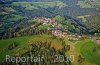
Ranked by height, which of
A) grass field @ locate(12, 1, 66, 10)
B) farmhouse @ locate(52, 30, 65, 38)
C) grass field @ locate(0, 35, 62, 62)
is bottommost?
grass field @ locate(12, 1, 66, 10)

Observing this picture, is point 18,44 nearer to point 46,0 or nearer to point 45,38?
point 45,38

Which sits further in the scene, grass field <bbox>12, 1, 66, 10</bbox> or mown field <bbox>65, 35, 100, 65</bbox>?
grass field <bbox>12, 1, 66, 10</bbox>

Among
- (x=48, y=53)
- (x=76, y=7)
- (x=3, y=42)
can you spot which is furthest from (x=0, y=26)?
(x=76, y=7)

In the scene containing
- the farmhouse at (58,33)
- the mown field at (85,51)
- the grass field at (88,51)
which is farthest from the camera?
the farmhouse at (58,33)

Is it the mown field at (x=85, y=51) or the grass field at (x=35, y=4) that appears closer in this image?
the mown field at (x=85, y=51)

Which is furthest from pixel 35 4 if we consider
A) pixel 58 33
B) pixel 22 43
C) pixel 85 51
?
pixel 85 51

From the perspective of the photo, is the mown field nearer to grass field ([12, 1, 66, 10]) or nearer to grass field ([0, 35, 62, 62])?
grass field ([0, 35, 62, 62])

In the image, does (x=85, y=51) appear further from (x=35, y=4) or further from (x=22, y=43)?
(x=35, y=4)

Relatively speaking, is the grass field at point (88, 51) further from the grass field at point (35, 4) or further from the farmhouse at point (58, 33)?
the grass field at point (35, 4)

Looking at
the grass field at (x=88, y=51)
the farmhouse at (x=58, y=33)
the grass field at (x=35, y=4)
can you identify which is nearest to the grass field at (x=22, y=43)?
the farmhouse at (x=58, y=33)

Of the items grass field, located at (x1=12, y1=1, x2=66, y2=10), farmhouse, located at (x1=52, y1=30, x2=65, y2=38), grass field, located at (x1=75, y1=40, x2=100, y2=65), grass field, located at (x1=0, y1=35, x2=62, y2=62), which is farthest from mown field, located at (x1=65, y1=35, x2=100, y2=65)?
grass field, located at (x1=12, y1=1, x2=66, y2=10)

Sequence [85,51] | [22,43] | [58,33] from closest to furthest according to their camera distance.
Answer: [85,51] < [22,43] < [58,33]
